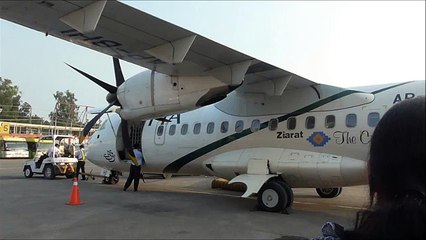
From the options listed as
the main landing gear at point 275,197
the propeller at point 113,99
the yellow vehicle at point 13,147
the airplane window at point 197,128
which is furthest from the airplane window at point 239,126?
the yellow vehicle at point 13,147

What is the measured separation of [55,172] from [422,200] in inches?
806

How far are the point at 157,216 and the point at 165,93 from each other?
287 cm

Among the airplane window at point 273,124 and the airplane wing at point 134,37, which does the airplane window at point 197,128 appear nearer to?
the airplane window at point 273,124

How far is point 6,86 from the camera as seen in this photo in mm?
51875

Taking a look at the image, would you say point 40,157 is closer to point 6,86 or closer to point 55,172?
point 55,172

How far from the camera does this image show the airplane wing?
6453 millimetres

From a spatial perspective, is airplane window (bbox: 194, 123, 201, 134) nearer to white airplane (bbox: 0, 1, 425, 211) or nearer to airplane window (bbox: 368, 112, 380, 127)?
white airplane (bbox: 0, 1, 425, 211)

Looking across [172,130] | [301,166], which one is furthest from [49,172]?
[301,166]

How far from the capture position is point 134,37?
7.78m

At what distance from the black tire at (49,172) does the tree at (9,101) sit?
3598 cm

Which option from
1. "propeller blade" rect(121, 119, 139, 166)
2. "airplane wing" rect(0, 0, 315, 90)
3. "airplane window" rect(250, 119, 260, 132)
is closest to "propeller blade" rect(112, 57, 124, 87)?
"propeller blade" rect(121, 119, 139, 166)

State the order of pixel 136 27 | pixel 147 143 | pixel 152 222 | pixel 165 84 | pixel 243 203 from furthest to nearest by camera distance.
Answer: pixel 147 143 < pixel 243 203 < pixel 165 84 < pixel 152 222 < pixel 136 27

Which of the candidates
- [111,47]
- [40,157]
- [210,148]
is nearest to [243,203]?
[210,148]

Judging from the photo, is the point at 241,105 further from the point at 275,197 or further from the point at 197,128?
the point at 275,197
